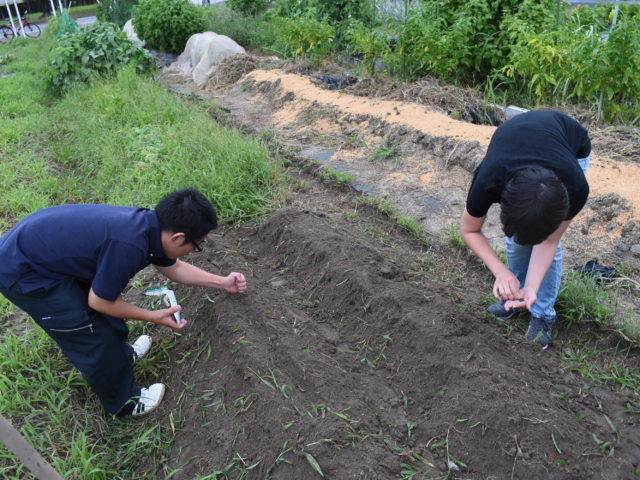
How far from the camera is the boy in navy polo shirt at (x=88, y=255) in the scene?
85.1 inches

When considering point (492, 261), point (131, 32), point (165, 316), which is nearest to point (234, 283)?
point (165, 316)

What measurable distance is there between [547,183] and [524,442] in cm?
105

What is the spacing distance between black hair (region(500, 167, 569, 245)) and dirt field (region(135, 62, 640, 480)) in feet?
2.67

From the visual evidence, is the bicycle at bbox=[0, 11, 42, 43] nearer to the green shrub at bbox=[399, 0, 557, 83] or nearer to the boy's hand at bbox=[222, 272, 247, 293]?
the green shrub at bbox=[399, 0, 557, 83]

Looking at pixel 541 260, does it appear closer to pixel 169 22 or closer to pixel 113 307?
pixel 113 307

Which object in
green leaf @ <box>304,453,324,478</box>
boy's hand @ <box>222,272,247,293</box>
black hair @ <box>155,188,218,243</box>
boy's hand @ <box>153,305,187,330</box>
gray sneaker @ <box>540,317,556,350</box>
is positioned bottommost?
gray sneaker @ <box>540,317,556,350</box>

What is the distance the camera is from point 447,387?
247 centimetres

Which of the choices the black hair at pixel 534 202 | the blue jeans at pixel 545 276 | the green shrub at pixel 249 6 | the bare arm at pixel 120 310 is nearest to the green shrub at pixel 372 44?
the blue jeans at pixel 545 276

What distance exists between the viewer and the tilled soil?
6.94ft

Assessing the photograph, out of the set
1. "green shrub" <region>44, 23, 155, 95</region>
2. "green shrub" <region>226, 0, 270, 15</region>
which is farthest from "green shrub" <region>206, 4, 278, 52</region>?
"green shrub" <region>44, 23, 155, 95</region>

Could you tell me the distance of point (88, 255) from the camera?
219 centimetres

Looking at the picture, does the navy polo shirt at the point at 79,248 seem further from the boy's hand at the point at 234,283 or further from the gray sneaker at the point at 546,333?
the gray sneaker at the point at 546,333

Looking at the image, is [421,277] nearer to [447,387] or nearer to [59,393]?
[447,387]

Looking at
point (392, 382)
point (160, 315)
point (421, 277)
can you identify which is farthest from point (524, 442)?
point (160, 315)
